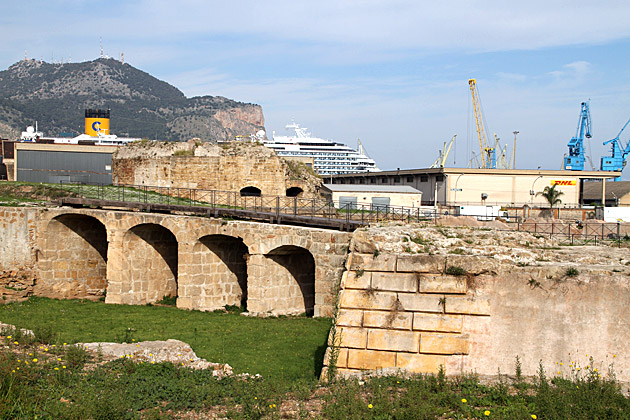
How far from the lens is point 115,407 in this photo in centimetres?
676

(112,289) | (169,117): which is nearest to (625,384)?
(112,289)

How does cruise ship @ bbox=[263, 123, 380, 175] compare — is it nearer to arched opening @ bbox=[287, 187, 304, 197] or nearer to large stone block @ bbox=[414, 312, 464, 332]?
arched opening @ bbox=[287, 187, 304, 197]

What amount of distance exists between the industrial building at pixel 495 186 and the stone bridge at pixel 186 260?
661 inches

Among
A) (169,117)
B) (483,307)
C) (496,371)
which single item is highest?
(169,117)

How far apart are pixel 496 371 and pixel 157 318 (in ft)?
39.8

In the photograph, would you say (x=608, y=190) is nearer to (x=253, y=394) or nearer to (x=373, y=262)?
(x=373, y=262)

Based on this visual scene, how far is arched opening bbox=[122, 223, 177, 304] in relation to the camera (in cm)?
2108

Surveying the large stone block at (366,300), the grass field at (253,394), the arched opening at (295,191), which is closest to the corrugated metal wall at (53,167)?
the arched opening at (295,191)

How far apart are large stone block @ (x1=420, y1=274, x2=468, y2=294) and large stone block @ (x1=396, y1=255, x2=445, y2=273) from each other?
0.11 m

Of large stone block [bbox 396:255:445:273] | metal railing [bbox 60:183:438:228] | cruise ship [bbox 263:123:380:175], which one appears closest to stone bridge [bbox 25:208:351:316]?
metal railing [bbox 60:183:438:228]

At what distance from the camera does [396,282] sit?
29.3ft

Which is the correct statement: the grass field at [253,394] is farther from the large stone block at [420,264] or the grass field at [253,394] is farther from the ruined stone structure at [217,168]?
the ruined stone structure at [217,168]

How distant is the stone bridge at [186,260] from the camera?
57.3ft

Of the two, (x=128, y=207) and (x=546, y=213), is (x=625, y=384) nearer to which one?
(x=128, y=207)
